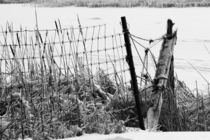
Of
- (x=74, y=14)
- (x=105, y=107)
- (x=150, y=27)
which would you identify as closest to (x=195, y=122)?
(x=105, y=107)

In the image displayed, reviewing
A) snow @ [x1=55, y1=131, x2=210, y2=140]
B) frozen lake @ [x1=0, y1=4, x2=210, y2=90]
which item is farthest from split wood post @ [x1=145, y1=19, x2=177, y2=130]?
frozen lake @ [x1=0, y1=4, x2=210, y2=90]

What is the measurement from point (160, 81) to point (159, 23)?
7.02 m

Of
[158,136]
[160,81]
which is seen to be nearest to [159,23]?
[160,81]

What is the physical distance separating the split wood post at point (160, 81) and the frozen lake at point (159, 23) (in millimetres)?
1758

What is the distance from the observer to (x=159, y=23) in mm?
9734

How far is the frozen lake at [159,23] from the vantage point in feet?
20.0

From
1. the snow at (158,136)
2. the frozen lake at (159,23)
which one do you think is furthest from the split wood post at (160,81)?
the frozen lake at (159,23)

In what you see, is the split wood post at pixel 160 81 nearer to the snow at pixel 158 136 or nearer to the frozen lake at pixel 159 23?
the snow at pixel 158 136

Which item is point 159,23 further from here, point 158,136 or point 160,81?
point 158,136

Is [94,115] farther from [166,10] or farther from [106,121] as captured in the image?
[166,10]

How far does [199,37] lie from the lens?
26.3 ft

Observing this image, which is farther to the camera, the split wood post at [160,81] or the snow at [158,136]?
the split wood post at [160,81]

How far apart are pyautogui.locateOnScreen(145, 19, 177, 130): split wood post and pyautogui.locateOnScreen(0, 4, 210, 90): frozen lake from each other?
69.2 inches

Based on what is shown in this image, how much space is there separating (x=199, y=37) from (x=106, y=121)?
568 centimetres
